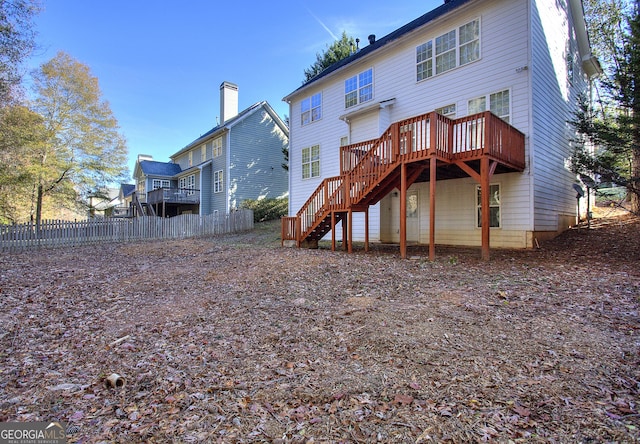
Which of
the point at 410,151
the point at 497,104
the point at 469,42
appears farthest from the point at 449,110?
the point at 410,151

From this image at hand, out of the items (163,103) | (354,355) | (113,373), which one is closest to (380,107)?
(354,355)

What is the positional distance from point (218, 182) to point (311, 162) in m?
10.3

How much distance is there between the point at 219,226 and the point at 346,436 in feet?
57.6

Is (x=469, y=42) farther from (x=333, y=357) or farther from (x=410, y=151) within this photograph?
(x=333, y=357)

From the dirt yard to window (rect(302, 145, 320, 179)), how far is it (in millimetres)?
9738

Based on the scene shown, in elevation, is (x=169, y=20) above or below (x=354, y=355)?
above

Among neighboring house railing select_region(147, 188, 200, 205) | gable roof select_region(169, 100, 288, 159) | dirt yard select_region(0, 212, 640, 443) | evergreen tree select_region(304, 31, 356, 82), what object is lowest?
dirt yard select_region(0, 212, 640, 443)

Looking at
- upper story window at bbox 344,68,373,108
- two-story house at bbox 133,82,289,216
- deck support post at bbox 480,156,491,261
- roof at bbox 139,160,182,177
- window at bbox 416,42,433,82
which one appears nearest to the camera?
deck support post at bbox 480,156,491,261

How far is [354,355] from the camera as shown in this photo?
3285 millimetres

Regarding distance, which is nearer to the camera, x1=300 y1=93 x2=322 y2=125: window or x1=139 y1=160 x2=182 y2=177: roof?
x1=300 y1=93 x2=322 y2=125: window

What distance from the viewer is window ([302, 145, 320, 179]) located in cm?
1555

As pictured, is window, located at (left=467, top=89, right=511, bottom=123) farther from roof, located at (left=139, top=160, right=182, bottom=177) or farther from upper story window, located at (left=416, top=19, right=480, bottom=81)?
roof, located at (left=139, top=160, right=182, bottom=177)

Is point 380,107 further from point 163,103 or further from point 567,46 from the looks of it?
point 163,103

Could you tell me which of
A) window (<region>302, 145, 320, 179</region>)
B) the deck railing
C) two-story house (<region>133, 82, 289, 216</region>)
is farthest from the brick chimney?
the deck railing
